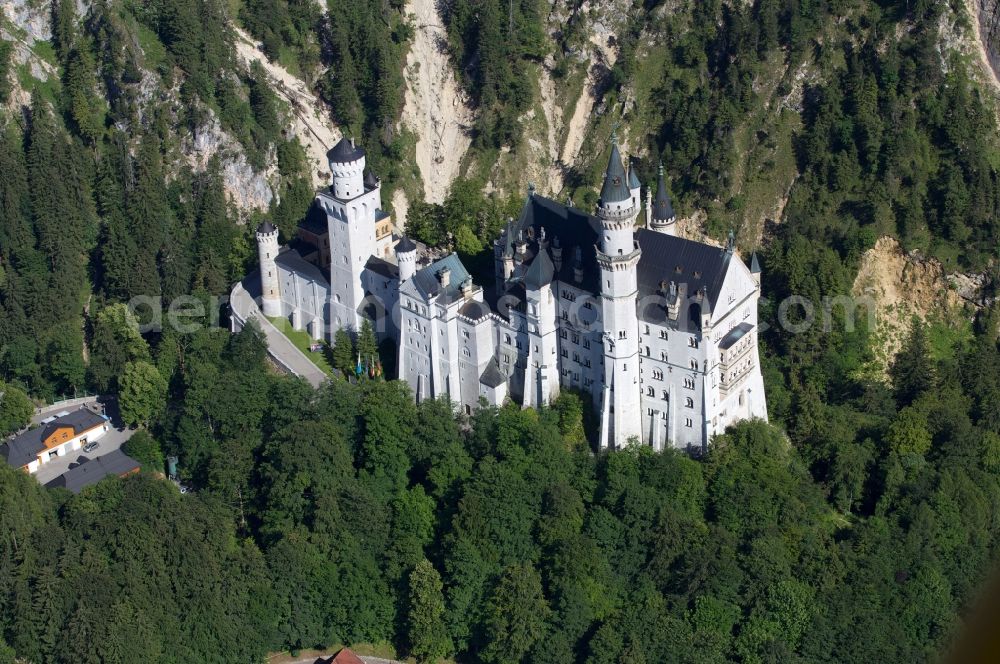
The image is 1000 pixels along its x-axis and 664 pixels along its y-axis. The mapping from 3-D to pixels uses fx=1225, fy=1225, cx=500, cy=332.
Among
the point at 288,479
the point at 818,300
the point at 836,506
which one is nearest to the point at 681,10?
the point at 818,300

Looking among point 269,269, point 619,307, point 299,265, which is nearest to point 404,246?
point 299,265

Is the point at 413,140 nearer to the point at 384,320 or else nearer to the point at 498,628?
the point at 384,320

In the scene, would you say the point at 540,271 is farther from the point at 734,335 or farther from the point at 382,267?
the point at 382,267

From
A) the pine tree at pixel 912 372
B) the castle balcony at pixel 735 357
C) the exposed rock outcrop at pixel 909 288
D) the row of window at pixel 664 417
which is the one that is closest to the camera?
the castle balcony at pixel 735 357

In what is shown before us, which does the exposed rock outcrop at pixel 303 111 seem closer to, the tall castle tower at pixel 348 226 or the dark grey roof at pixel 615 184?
the tall castle tower at pixel 348 226

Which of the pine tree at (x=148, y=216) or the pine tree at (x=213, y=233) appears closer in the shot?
the pine tree at (x=213, y=233)

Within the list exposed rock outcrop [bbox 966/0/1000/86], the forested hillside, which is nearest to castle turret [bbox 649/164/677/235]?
the forested hillside

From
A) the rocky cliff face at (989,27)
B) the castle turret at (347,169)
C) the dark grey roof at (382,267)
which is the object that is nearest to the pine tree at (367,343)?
the dark grey roof at (382,267)
